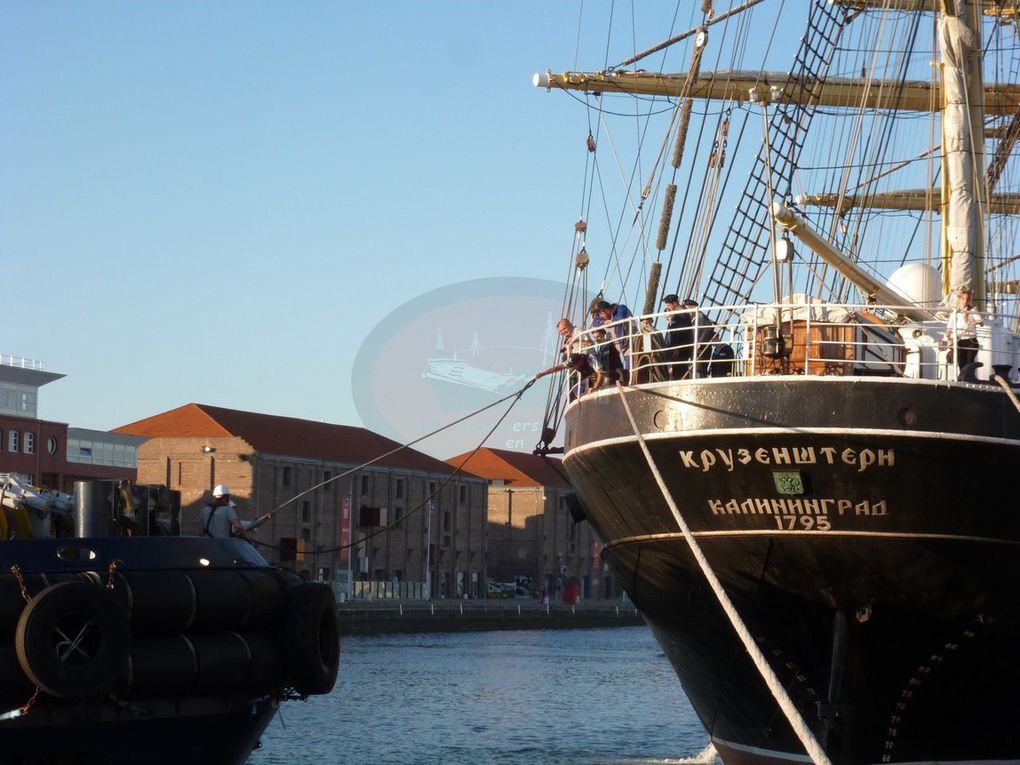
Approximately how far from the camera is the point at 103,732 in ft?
45.1

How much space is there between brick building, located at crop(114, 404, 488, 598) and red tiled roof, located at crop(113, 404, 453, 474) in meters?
0.10

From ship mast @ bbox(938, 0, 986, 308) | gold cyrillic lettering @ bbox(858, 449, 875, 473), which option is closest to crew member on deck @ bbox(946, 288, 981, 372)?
gold cyrillic lettering @ bbox(858, 449, 875, 473)

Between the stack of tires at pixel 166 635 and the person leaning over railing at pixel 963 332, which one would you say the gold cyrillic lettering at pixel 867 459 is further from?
the stack of tires at pixel 166 635

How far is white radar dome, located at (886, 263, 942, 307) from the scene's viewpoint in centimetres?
2128

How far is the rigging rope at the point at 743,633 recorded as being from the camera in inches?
524

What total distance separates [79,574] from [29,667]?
105 centimetres

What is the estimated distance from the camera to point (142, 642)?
14.2 m

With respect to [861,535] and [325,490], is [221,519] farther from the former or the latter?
[325,490]

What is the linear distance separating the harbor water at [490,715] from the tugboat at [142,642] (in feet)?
16.2

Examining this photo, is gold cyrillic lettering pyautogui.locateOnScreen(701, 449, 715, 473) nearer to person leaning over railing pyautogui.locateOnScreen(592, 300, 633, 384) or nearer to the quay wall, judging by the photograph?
person leaning over railing pyautogui.locateOnScreen(592, 300, 633, 384)

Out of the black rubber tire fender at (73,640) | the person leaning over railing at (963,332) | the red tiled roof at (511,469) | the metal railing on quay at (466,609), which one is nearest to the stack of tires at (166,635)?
the black rubber tire fender at (73,640)

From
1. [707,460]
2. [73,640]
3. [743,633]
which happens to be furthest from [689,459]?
[73,640]

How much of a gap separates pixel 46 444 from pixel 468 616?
946 inches

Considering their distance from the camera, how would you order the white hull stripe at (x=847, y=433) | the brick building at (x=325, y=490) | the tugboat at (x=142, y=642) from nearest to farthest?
the tugboat at (x=142, y=642)
the white hull stripe at (x=847, y=433)
the brick building at (x=325, y=490)
